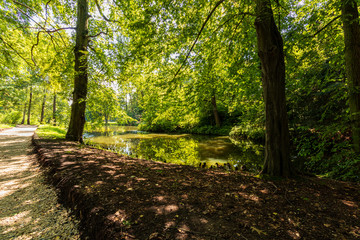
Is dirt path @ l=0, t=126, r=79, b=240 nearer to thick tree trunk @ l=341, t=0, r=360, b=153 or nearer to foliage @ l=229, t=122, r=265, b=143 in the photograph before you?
thick tree trunk @ l=341, t=0, r=360, b=153

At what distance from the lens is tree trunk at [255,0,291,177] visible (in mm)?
3648

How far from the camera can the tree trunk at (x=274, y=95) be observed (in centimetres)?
365

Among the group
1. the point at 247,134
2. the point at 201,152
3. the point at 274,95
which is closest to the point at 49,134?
the point at 201,152

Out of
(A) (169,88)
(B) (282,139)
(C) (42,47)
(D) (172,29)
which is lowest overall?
(B) (282,139)

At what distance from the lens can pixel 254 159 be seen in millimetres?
8438

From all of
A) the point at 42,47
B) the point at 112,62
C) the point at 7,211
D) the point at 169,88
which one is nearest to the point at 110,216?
the point at 7,211

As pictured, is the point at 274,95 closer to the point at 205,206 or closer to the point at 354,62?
the point at 354,62

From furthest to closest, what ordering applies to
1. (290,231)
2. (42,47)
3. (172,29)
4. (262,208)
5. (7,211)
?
(42,47) → (172,29) → (7,211) → (262,208) → (290,231)

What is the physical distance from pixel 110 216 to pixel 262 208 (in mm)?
2273

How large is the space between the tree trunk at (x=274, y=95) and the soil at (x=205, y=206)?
1.79ft

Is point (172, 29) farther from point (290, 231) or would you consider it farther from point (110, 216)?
point (290, 231)

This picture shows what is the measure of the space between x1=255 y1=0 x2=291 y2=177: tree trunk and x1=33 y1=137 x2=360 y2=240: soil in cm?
55

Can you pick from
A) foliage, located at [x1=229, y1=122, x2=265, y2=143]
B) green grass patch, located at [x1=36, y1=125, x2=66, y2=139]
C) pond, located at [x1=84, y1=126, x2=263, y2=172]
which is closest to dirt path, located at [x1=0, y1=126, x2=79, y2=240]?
pond, located at [x1=84, y1=126, x2=263, y2=172]

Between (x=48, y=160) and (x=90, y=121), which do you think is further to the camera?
(x=90, y=121)
